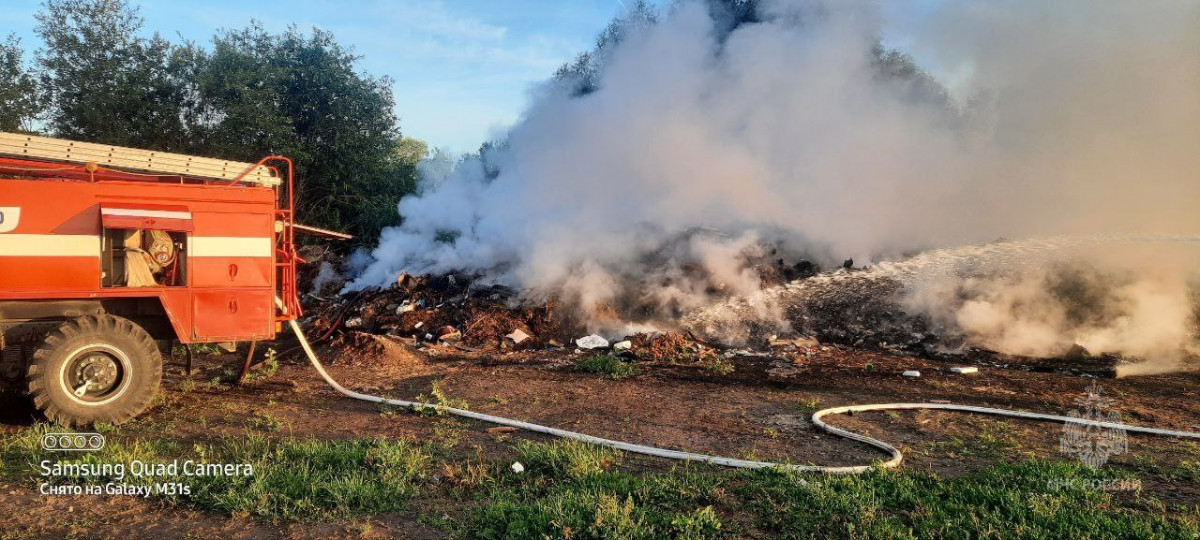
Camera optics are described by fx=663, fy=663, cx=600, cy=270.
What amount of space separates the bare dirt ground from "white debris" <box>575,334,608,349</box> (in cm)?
67

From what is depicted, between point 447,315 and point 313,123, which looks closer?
point 447,315

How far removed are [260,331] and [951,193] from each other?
15.8 metres

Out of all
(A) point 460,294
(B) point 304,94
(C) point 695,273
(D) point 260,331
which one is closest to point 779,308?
(C) point 695,273

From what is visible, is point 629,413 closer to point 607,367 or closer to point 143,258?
point 607,367

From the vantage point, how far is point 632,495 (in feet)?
14.5

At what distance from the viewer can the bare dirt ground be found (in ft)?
13.8

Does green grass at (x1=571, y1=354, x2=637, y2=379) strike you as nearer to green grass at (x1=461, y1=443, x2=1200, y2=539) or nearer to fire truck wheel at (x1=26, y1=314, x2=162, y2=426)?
green grass at (x1=461, y1=443, x2=1200, y2=539)

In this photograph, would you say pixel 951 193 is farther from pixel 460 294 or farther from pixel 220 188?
pixel 220 188

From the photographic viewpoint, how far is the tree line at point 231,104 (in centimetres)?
1716

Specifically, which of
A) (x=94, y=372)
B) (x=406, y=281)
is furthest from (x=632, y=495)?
(x=406, y=281)

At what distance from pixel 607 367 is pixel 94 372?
5796 millimetres
